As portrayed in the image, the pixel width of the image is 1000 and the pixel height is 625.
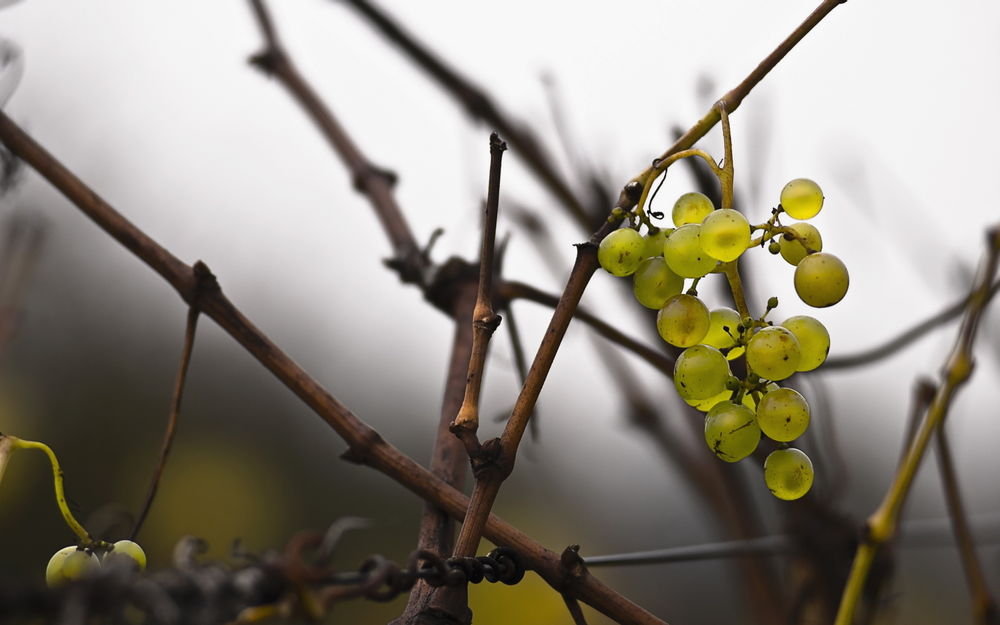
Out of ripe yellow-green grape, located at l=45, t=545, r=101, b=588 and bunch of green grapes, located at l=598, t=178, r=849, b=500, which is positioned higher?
bunch of green grapes, located at l=598, t=178, r=849, b=500

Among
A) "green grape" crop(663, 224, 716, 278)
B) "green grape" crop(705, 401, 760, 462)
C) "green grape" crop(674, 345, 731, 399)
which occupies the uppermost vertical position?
"green grape" crop(663, 224, 716, 278)

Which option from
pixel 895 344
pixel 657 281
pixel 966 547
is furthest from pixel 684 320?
pixel 895 344

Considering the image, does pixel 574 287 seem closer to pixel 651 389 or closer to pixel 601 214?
pixel 601 214

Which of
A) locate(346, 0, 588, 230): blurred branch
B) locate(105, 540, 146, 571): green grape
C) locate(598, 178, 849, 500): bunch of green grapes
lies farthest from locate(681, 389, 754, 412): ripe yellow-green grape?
locate(346, 0, 588, 230): blurred branch

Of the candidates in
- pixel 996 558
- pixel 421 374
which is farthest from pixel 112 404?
pixel 996 558

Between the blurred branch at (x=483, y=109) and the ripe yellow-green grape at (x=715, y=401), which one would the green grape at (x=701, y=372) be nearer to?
the ripe yellow-green grape at (x=715, y=401)

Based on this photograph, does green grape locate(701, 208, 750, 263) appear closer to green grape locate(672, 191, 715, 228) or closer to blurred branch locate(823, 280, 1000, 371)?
green grape locate(672, 191, 715, 228)
